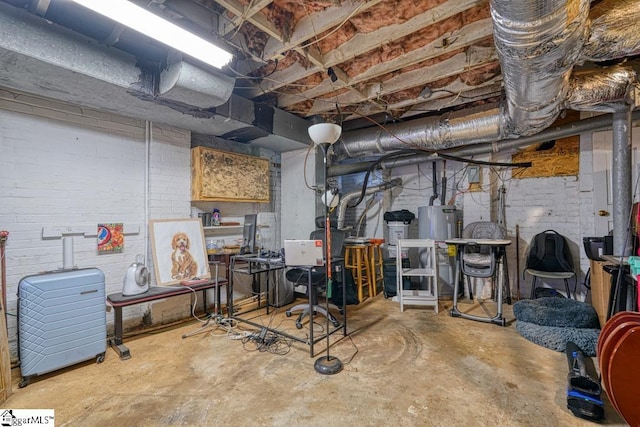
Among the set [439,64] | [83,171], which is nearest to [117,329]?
[83,171]

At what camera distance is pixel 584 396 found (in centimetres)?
176

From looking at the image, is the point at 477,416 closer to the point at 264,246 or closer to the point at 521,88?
the point at 521,88

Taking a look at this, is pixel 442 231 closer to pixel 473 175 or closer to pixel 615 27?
pixel 473 175

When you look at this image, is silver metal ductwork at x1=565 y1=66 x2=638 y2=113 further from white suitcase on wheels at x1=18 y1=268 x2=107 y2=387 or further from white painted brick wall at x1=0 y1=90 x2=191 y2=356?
white suitcase on wheels at x1=18 y1=268 x2=107 y2=387

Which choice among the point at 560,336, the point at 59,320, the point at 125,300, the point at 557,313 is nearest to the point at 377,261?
the point at 557,313

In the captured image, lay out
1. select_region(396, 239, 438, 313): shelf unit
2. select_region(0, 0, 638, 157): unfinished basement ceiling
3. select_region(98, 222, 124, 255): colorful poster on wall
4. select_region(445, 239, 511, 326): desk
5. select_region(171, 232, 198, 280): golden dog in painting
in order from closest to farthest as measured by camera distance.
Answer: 1. select_region(0, 0, 638, 157): unfinished basement ceiling
2. select_region(98, 222, 124, 255): colorful poster on wall
3. select_region(445, 239, 511, 326): desk
4. select_region(171, 232, 198, 280): golden dog in painting
5. select_region(396, 239, 438, 313): shelf unit

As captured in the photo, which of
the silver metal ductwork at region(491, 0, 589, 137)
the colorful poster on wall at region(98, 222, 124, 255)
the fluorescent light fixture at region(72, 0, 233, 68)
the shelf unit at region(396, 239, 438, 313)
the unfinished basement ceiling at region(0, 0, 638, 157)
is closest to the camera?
the silver metal ductwork at region(491, 0, 589, 137)

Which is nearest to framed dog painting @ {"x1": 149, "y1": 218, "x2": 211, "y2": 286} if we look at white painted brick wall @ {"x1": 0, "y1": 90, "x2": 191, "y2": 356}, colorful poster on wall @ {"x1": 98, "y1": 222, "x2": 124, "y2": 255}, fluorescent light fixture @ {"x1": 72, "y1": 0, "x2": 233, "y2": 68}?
white painted brick wall @ {"x1": 0, "y1": 90, "x2": 191, "y2": 356}

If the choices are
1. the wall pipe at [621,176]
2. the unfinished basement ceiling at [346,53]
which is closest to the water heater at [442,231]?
the unfinished basement ceiling at [346,53]

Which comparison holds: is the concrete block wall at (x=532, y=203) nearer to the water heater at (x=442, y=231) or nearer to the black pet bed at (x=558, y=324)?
the water heater at (x=442, y=231)

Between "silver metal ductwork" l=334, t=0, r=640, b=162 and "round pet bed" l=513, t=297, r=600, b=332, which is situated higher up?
"silver metal ductwork" l=334, t=0, r=640, b=162

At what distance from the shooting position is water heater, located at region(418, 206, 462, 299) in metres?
4.27

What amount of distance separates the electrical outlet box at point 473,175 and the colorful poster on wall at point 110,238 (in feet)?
15.4

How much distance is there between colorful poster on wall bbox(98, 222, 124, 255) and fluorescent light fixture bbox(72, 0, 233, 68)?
1.97m
